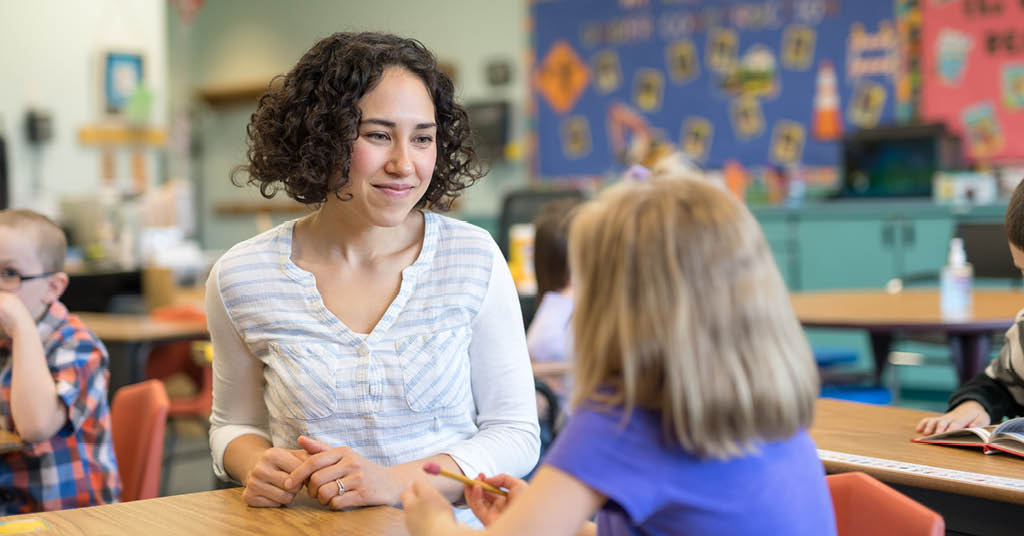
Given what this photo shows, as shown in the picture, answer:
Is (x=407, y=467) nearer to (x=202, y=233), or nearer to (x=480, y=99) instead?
(x=480, y=99)

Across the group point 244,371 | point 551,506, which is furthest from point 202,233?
point 551,506

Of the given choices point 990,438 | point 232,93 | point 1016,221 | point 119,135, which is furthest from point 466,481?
point 232,93

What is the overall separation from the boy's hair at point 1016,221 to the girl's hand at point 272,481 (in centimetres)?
106

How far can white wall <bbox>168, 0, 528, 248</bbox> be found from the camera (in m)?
7.60

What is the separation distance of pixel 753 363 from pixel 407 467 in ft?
1.84

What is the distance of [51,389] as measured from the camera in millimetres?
1842

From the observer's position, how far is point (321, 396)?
1394mm

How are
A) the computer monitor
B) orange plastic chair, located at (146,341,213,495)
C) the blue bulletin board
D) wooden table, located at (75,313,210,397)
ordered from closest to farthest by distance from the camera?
1. wooden table, located at (75,313,210,397)
2. orange plastic chair, located at (146,341,213,495)
3. the computer monitor
4. the blue bulletin board

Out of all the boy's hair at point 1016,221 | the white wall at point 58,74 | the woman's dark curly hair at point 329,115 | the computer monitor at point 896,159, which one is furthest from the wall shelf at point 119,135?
the boy's hair at point 1016,221

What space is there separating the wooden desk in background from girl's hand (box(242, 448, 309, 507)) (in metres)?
0.62

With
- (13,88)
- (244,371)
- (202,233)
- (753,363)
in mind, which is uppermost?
(13,88)

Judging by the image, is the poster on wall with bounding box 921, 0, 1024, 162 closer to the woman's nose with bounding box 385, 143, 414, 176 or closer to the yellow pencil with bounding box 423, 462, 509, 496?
the woman's nose with bounding box 385, 143, 414, 176

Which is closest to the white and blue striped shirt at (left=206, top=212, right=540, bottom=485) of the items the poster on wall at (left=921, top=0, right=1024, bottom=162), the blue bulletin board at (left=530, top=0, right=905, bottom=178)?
the poster on wall at (left=921, top=0, right=1024, bottom=162)

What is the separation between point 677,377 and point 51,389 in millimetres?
1350
